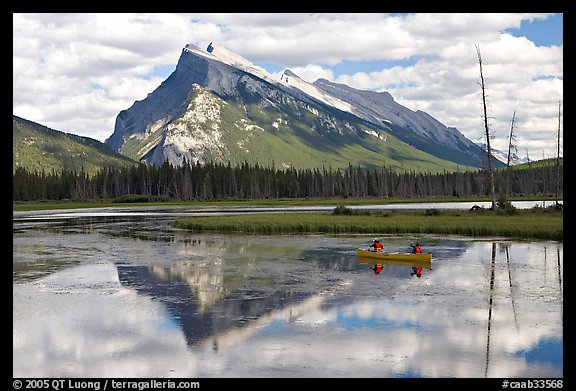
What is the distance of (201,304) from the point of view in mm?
29875

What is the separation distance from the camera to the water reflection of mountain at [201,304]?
995 inches

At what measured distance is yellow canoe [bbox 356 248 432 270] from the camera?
137 ft

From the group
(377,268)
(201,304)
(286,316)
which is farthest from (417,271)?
(201,304)

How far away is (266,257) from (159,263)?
8012 mm

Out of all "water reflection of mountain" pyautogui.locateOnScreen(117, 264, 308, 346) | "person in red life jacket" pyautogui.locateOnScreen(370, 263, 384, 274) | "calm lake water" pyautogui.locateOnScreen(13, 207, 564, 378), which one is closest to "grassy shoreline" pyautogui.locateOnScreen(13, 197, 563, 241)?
"calm lake water" pyautogui.locateOnScreen(13, 207, 564, 378)

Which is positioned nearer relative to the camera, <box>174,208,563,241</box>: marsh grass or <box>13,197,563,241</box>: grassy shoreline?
<box>13,197,563,241</box>: grassy shoreline

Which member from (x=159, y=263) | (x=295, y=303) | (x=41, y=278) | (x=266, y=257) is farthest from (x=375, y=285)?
(x=41, y=278)

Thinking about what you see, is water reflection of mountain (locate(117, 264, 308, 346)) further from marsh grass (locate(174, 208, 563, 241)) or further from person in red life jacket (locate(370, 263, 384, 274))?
marsh grass (locate(174, 208, 563, 241))

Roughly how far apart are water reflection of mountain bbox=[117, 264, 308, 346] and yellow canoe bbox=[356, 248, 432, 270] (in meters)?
12.8

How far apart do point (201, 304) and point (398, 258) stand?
1823 centimetres

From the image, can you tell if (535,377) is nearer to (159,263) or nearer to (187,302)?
(187,302)

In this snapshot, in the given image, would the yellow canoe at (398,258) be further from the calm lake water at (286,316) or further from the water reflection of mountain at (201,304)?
the water reflection of mountain at (201,304)
